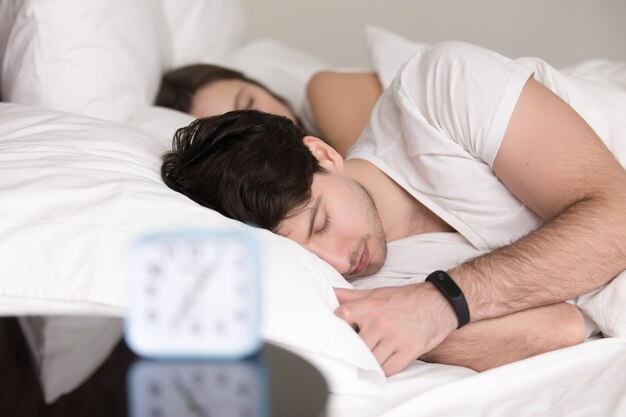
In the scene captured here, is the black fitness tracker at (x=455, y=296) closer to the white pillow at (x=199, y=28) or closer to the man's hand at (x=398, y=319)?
the man's hand at (x=398, y=319)

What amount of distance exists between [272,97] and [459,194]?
27.4 inches

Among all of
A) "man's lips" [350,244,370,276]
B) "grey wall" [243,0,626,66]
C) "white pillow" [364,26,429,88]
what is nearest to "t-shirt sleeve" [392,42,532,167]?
"man's lips" [350,244,370,276]

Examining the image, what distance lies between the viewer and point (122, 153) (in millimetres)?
1104

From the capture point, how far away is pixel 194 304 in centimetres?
77

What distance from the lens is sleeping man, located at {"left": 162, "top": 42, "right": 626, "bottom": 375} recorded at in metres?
1.04

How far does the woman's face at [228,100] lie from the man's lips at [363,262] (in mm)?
647

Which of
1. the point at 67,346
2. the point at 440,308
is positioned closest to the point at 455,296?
the point at 440,308

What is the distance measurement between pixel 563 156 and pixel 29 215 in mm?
758

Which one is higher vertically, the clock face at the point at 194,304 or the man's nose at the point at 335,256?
the clock face at the point at 194,304

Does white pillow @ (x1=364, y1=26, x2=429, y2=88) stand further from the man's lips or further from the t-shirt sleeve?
the man's lips

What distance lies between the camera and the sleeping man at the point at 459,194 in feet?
3.40

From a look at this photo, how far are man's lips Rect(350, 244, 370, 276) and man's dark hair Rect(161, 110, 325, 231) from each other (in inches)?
4.8

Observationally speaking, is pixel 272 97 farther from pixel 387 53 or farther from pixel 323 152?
pixel 323 152

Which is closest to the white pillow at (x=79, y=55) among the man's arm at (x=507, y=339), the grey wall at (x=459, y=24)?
the grey wall at (x=459, y=24)
